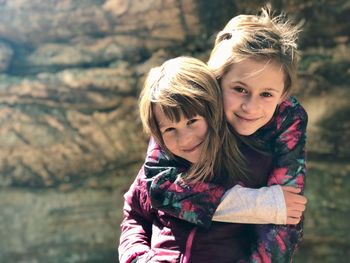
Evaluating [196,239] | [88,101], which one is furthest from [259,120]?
[88,101]

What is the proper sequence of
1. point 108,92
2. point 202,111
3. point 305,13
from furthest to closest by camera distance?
point 108,92
point 305,13
point 202,111

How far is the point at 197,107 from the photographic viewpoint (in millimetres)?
1796

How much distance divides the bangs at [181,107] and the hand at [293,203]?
1.18ft

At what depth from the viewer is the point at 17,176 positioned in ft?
13.1

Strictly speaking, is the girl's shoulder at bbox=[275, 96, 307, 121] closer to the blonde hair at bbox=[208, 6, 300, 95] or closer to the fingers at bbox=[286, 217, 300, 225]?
the blonde hair at bbox=[208, 6, 300, 95]

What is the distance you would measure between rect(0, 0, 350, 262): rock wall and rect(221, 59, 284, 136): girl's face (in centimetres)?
192

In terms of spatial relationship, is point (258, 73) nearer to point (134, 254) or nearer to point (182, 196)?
Result: point (182, 196)

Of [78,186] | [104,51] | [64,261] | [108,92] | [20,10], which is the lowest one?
[64,261]

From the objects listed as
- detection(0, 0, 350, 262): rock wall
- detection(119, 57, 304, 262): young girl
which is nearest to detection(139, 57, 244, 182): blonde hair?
detection(119, 57, 304, 262): young girl

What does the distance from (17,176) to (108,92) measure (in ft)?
2.78

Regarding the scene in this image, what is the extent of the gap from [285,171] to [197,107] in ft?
1.12

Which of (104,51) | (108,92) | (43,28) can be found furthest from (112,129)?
(43,28)

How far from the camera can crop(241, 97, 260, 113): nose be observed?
1.81m

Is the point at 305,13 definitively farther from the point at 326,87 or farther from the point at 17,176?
the point at 17,176
